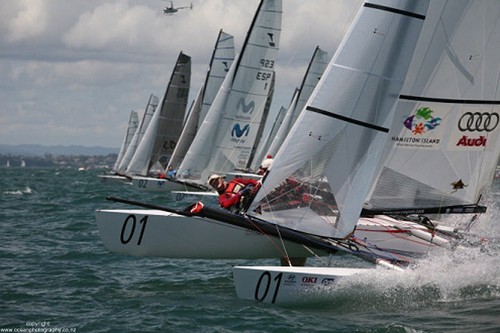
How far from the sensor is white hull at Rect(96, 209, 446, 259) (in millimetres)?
9414

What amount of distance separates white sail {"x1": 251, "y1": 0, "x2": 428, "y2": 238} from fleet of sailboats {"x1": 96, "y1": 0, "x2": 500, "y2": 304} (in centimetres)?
1

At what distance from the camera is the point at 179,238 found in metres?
9.45

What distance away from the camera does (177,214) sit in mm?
9453

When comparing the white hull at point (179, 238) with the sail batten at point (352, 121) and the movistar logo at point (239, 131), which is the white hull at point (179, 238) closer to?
the sail batten at point (352, 121)

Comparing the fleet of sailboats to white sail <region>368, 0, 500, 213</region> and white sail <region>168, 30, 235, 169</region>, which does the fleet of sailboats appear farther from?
white sail <region>168, 30, 235, 169</region>

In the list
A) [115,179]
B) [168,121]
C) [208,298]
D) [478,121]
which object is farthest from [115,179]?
[208,298]

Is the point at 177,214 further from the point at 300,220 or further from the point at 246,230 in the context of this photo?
the point at 300,220

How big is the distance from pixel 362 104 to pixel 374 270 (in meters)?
1.78

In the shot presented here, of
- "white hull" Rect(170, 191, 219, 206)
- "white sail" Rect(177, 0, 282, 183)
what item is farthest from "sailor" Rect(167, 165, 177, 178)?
"white hull" Rect(170, 191, 219, 206)

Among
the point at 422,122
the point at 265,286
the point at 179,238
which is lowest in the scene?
the point at 265,286

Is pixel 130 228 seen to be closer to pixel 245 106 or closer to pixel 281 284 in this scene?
pixel 281 284

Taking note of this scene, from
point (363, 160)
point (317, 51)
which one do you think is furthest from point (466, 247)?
point (317, 51)

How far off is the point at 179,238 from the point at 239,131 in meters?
13.5

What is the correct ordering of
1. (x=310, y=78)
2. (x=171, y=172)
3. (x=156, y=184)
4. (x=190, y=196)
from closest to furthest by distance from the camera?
(x=190, y=196) → (x=156, y=184) → (x=171, y=172) → (x=310, y=78)
